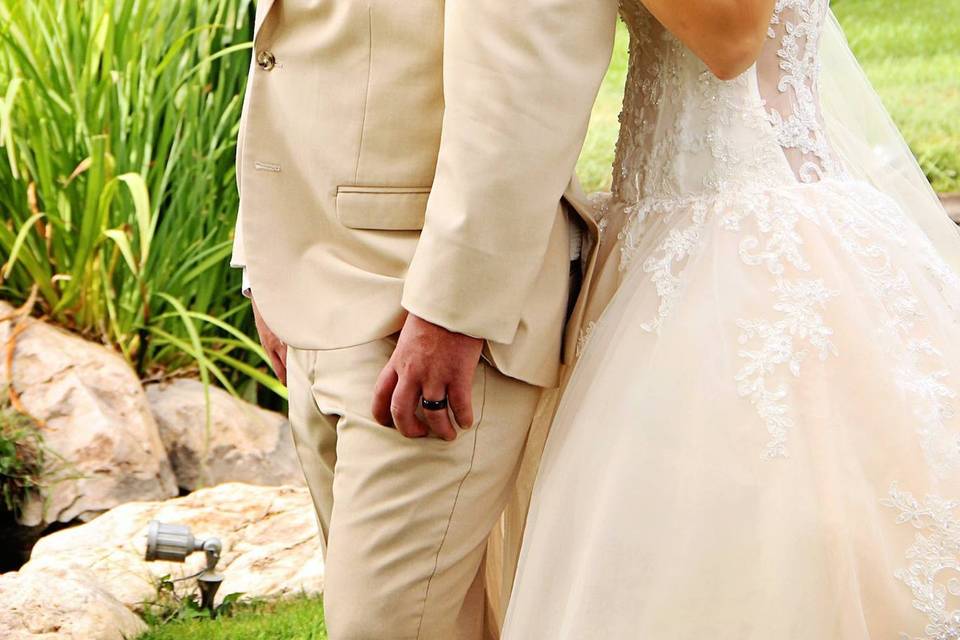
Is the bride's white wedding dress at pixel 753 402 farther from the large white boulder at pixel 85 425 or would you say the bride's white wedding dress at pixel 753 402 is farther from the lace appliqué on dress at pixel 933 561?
the large white boulder at pixel 85 425

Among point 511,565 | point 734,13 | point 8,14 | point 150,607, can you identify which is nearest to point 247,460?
point 150,607

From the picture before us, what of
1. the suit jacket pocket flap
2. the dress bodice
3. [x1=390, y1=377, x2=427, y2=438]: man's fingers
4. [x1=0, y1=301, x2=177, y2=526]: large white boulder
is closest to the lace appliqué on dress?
the dress bodice

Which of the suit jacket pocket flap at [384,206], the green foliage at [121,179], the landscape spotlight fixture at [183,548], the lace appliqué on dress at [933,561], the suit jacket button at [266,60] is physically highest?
the suit jacket button at [266,60]

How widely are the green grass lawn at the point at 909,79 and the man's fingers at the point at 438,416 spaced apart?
3680mm

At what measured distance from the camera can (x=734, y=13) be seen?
1.27m

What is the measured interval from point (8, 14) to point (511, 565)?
3.24 metres

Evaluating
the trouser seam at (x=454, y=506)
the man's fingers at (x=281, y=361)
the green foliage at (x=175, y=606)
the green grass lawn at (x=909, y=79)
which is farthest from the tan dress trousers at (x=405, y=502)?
the green grass lawn at (x=909, y=79)

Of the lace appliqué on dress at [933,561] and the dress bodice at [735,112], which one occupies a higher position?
the dress bodice at [735,112]

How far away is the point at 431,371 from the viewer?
4.43 ft

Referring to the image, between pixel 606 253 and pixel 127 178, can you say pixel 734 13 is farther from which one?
pixel 127 178

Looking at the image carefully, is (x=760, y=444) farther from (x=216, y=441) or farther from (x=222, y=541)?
(x=216, y=441)

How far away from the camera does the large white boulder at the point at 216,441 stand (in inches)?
145

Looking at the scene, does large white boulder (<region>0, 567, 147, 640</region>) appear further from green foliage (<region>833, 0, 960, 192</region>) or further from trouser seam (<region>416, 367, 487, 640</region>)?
green foliage (<region>833, 0, 960, 192</region>)

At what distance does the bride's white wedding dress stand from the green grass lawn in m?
3.51
